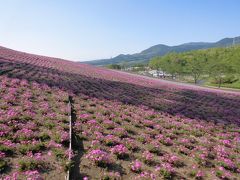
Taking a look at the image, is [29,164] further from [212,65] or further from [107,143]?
[212,65]

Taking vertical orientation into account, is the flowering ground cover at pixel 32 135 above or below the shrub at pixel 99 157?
above

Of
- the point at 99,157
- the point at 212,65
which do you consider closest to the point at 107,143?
the point at 99,157

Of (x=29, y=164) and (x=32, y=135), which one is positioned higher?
(x=32, y=135)

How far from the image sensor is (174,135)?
1260 centimetres

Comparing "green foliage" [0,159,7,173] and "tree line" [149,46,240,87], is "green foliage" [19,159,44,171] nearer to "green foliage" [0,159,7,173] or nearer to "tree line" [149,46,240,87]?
→ "green foliage" [0,159,7,173]

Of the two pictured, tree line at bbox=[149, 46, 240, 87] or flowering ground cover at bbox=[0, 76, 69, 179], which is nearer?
flowering ground cover at bbox=[0, 76, 69, 179]

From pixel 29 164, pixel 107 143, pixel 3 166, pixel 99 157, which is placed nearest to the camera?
pixel 3 166

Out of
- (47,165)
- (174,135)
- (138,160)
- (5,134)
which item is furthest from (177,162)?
(5,134)

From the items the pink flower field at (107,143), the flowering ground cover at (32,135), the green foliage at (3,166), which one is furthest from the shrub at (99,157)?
the green foliage at (3,166)

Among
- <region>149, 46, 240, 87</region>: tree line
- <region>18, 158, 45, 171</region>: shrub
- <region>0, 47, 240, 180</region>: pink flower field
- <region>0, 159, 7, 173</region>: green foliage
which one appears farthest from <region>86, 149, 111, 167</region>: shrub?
<region>149, 46, 240, 87</region>: tree line

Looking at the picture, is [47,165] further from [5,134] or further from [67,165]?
[5,134]

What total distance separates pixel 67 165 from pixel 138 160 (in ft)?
9.88

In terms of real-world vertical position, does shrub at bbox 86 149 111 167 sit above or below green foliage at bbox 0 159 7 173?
below

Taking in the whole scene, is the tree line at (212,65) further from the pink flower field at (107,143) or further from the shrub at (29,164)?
the shrub at (29,164)
